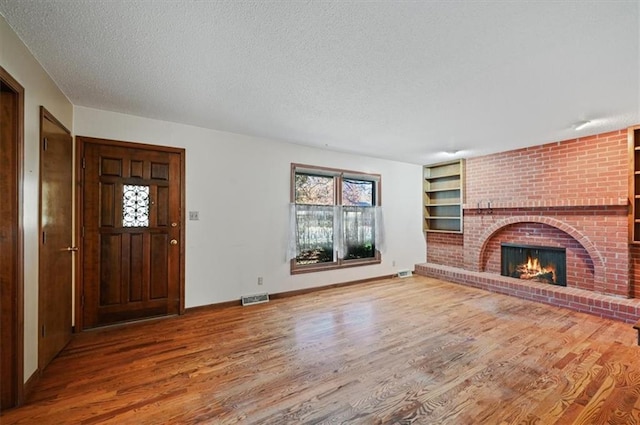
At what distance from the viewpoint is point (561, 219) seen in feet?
13.8

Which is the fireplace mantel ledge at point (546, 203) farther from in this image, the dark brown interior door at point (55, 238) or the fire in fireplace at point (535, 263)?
the dark brown interior door at point (55, 238)

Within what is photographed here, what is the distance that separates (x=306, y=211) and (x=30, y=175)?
126 inches

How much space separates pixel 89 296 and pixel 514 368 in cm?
426

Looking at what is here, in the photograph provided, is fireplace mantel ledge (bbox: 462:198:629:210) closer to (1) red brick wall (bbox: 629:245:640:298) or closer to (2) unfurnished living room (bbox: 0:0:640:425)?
(2) unfurnished living room (bbox: 0:0:640:425)

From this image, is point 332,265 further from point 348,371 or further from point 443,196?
point 443,196

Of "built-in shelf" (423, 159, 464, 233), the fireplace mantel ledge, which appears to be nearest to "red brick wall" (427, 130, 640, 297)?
the fireplace mantel ledge

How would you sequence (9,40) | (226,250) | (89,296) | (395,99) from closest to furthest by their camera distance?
1. (9,40)
2. (395,99)
3. (89,296)
4. (226,250)

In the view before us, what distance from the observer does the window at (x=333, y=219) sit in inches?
179

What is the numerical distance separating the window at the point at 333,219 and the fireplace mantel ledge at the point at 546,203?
186cm

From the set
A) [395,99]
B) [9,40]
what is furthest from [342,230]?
[9,40]

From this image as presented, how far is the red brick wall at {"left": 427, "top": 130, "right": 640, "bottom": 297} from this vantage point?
12.1 ft

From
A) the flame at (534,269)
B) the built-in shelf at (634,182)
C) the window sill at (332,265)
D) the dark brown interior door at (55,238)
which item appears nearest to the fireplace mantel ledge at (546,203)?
the built-in shelf at (634,182)

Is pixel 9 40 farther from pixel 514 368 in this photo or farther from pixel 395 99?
pixel 514 368

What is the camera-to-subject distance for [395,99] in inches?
109
